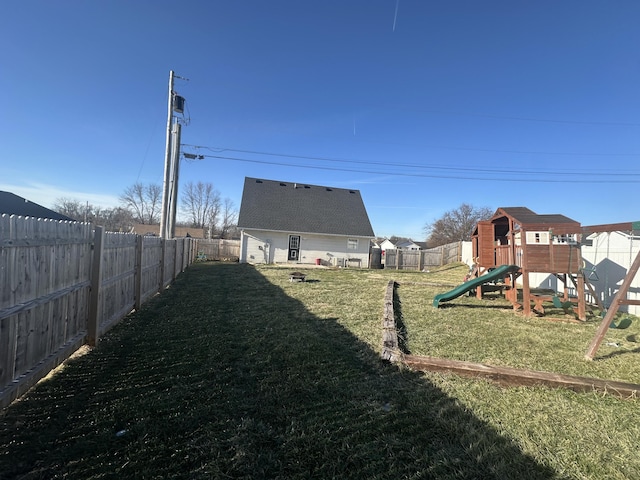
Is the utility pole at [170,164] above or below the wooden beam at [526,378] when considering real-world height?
above

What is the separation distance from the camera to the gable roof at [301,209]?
20.3 m

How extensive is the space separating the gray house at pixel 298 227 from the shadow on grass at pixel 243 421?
618 inches

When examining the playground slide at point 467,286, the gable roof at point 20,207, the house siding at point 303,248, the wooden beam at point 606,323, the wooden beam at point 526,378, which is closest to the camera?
the wooden beam at point 526,378

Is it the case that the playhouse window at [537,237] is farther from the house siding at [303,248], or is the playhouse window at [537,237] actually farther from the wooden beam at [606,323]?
the house siding at [303,248]

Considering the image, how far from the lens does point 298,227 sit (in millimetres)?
20469

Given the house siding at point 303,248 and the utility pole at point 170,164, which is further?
the house siding at point 303,248

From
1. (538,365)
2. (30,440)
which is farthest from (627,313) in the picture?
(30,440)

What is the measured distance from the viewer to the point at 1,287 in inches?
89.5

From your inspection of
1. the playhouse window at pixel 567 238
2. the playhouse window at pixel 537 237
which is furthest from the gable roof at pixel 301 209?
the playhouse window at pixel 567 238

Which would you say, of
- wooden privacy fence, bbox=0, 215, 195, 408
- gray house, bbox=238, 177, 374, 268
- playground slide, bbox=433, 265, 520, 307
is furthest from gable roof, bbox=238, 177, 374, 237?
wooden privacy fence, bbox=0, 215, 195, 408

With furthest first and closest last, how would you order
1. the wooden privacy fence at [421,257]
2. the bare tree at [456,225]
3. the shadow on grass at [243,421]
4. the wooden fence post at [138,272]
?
the bare tree at [456,225]
the wooden privacy fence at [421,257]
the wooden fence post at [138,272]
the shadow on grass at [243,421]

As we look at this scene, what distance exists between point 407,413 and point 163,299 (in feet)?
21.5

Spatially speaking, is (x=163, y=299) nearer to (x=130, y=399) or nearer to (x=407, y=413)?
(x=130, y=399)

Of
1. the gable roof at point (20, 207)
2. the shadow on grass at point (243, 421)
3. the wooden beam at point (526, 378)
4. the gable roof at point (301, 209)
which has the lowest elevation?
the shadow on grass at point (243, 421)
